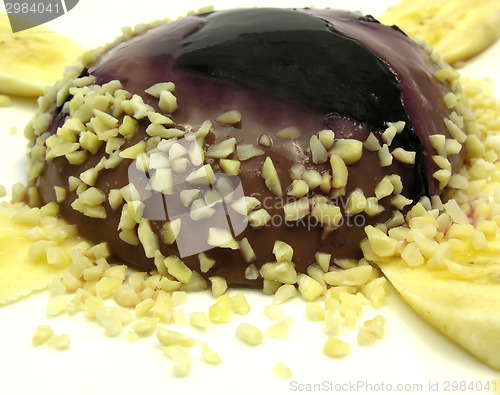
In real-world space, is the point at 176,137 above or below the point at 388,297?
above

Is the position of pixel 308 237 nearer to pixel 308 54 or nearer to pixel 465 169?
pixel 308 54

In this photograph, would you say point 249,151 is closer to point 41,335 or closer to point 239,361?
point 239,361

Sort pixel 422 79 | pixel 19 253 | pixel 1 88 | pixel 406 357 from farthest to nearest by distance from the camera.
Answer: pixel 1 88, pixel 422 79, pixel 19 253, pixel 406 357

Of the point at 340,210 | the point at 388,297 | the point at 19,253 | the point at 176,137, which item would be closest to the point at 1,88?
the point at 19,253

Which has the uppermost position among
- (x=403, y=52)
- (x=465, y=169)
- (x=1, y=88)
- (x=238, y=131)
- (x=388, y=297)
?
(x=403, y=52)

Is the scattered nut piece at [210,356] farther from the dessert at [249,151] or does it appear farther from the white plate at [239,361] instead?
the dessert at [249,151]

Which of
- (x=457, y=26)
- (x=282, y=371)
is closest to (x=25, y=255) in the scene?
(x=282, y=371)

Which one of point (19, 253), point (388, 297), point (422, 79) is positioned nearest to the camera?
point (388, 297)
